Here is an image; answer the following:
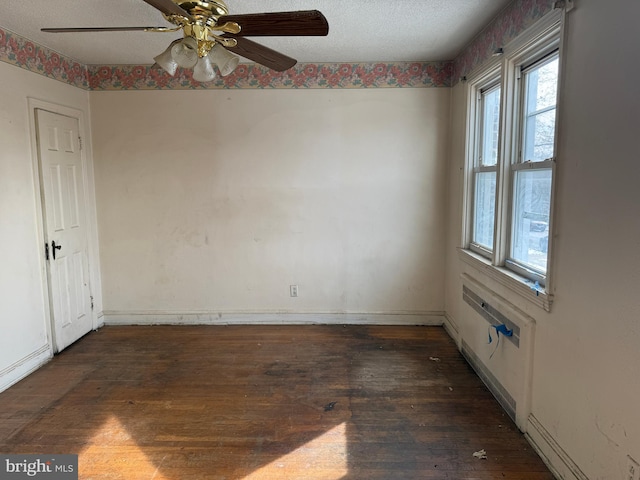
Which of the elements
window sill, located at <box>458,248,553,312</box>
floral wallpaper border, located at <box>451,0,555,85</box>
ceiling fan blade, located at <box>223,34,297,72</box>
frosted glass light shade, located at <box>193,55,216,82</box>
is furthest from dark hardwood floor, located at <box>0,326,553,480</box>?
floral wallpaper border, located at <box>451,0,555,85</box>

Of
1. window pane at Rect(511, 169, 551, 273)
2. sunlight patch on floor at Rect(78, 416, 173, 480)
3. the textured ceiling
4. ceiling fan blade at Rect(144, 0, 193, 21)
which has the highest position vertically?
the textured ceiling

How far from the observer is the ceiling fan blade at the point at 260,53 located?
198 centimetres

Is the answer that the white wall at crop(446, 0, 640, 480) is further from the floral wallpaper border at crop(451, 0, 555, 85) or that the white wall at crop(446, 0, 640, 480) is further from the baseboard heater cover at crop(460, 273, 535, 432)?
the floral wallpaper border at crop(451, 0, 555, 85)

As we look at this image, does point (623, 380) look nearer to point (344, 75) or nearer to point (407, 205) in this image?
point (407, 205)

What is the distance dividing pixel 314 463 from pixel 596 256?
5.52 feet

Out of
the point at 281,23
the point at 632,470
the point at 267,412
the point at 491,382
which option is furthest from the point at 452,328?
the point at 281,23

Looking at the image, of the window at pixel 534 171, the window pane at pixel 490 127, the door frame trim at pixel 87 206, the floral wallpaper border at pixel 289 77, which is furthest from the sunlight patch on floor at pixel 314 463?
the floral wallpaper border at pixel 289 77

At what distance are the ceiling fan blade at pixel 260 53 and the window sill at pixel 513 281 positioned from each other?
5.88 ft

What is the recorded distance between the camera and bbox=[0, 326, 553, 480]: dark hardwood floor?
2090mm

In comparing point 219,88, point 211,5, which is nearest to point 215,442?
point 211,5

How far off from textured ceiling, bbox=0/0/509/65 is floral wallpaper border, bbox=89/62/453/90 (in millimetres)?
98

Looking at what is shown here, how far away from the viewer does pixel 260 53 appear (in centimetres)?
212

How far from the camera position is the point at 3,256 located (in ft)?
9.43

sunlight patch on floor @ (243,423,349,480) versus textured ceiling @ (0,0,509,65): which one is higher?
textured ceiling @ (0,0,509,65)
